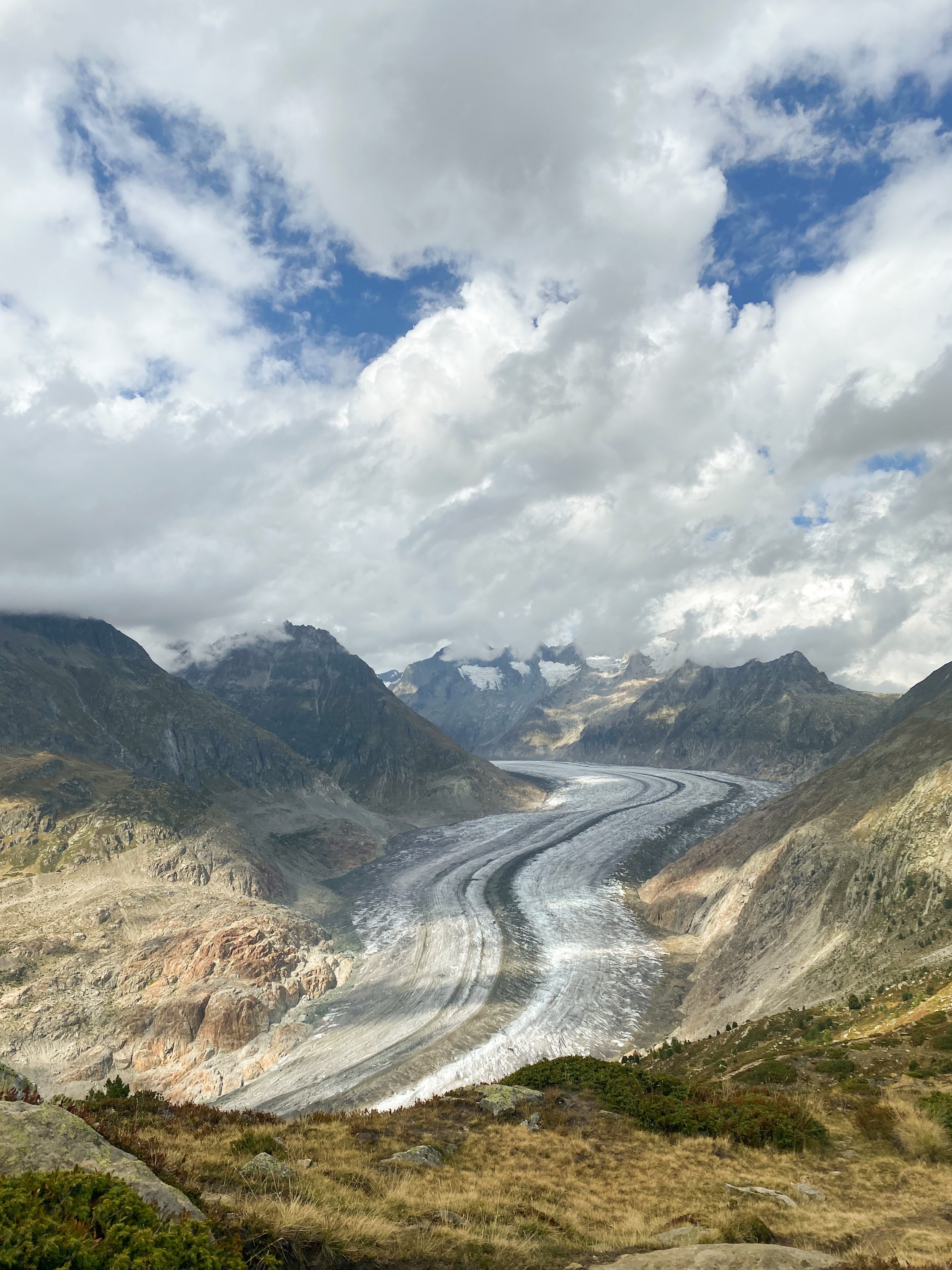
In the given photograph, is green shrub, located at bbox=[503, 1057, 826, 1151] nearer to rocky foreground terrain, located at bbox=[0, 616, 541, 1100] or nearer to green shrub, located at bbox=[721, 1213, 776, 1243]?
green shrub, located at bbox=[721, 1213, 776, 1243]

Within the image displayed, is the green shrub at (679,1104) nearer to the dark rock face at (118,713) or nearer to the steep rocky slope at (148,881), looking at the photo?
the steep rocky slope at (148,881)

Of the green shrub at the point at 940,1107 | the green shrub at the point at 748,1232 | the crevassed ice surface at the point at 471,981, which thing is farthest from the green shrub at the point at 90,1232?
the crevassed ice surface at the point at 471,981

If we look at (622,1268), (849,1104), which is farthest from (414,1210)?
(849,1104)

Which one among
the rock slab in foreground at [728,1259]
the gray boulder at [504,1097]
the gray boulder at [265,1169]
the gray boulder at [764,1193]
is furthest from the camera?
the gray boulder at [504,1097]

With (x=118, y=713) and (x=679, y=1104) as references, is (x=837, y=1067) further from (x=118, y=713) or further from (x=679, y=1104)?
(x=118, y=713)

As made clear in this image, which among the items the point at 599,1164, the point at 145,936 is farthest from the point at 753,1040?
the point at 145,936

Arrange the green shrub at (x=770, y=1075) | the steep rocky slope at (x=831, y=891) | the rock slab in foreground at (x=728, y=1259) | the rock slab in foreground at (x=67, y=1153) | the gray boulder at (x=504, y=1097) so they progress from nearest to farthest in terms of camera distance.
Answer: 1. the rock slab in foreground at (x=67, y=1153)
2. the rock slab in foreground at (x=728, y=1259)
3. the gray boulder at (x=504, y=1097)
4. the green shrub at (x=770, y=1075)
5. the steep rocky slope at (x=831, y=891)
